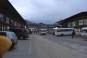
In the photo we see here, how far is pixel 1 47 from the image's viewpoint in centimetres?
314

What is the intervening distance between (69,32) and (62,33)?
2605 millimetres

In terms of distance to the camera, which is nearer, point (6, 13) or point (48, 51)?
point (48, 51)

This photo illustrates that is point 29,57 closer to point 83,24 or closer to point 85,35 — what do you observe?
point 85,35

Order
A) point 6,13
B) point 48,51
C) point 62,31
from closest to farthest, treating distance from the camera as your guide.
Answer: point 48,51, point 6,13, point 62,31

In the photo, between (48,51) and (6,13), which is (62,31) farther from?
(48,51)

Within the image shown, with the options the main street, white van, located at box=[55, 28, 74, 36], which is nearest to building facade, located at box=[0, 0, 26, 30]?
the main street

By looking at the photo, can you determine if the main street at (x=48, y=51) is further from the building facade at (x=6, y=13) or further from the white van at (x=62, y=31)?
the white van at (x=62, y=31)

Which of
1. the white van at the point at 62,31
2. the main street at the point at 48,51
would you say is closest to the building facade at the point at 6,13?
the main street at the point at 48,51

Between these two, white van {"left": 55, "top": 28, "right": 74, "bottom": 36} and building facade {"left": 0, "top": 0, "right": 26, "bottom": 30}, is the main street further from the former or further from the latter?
white van {"left": 55, "top": 28, "right": 74, "bottom": 36}

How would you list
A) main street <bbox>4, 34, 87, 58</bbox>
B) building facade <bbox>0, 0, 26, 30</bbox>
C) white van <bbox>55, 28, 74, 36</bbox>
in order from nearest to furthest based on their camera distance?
main street <bbox>4, 34, 87, 58</bbox> < building facade <bbox>0, 0, 26, 30</bbox> < white van <bbox>55, 28, 74, 36</bbox>

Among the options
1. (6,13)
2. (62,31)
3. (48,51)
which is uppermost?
(6,13)

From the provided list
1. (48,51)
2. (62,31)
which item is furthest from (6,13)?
(48,51)

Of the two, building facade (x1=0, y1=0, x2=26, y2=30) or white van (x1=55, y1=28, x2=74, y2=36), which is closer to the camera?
building facade (x1=0, y1=0, x2=26, y2=30)

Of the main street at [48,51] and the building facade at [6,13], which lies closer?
the main street at [48,51]
